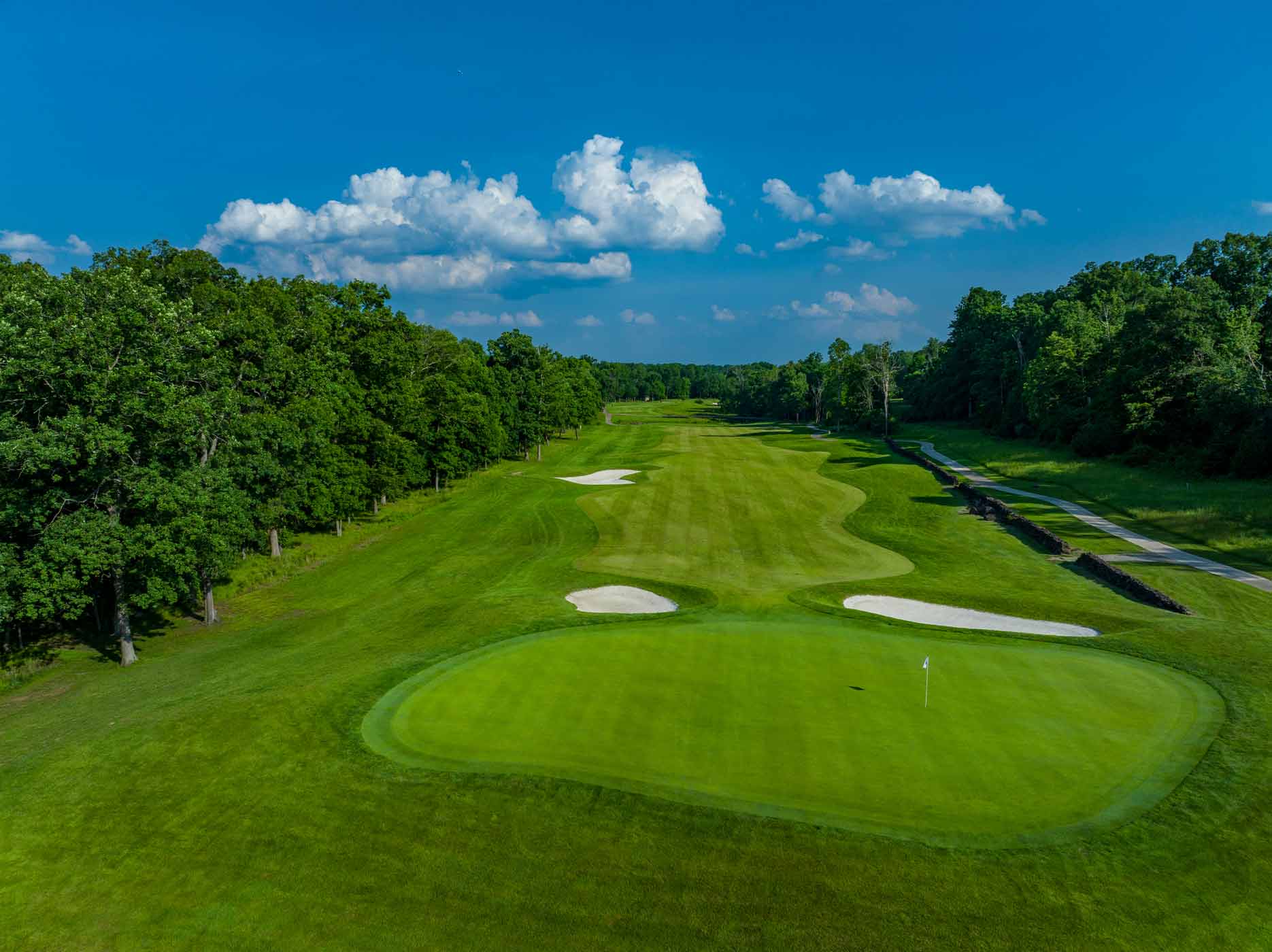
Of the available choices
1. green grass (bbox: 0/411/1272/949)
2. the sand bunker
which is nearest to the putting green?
green grass (bbox: 0/411/1272/949)

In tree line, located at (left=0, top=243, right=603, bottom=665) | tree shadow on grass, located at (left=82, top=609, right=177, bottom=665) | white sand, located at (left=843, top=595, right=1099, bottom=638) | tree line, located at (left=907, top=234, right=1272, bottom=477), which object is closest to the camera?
tree line, located at (left=0, top=243, right=603, bottom=665)

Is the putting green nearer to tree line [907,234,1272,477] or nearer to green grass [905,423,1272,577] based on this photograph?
green grass [905,423,1272,577]

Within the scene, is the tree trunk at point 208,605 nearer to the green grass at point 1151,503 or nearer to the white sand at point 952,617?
the white sand at point 952,617

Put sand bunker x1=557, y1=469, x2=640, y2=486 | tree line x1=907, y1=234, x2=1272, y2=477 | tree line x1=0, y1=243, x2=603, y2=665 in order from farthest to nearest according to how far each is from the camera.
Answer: sand bunker x1=557, y1=469, x2=640, y2=486 → tree line x1=907, y1=234, x2=1272, y2=477 → tree line x1=0, y1=243, x2=603, y2=665

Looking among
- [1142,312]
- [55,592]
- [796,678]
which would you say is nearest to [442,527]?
[55,592]

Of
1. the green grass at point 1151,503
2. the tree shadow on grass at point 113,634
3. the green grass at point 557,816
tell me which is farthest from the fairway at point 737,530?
the tree shadow on grass at point 113,634

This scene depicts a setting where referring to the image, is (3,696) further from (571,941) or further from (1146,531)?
(1146,531)

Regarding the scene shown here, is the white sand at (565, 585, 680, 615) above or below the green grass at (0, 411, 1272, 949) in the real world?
below
